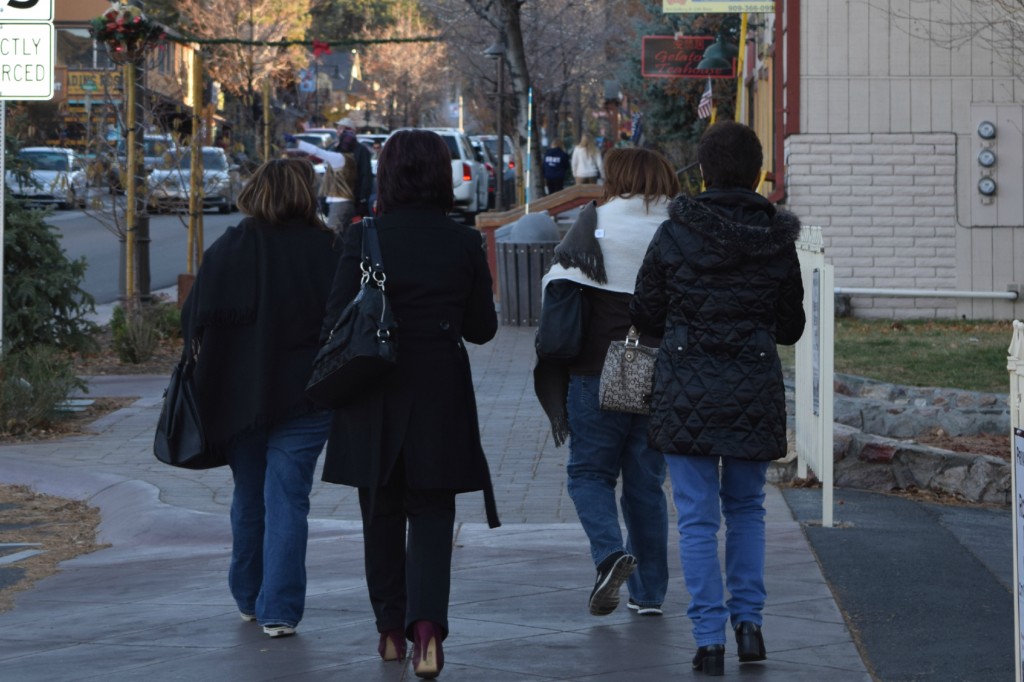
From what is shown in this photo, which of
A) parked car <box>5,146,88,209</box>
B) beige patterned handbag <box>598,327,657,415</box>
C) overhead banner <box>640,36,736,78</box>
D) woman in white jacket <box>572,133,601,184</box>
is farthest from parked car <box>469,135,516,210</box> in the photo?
beige patterned handbag <box>598,327,657,415</box>

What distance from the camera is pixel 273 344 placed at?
18.0ft

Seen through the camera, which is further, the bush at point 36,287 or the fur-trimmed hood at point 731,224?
the bush at point 36,287

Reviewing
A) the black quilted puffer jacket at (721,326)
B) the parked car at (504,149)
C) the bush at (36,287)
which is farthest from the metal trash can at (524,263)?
the parked car at (504,149)

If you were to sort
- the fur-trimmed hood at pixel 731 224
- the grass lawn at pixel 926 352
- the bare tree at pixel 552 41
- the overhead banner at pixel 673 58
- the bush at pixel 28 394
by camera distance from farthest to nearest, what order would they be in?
the bare tree at pixel 552 41
the overhead banner at pixel 673 58
the grass lawn at pixel 926 352
the bush at pixel 28 394
the fur-trimmed hood at pixel 731 224

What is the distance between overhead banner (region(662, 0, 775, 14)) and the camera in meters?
16.3

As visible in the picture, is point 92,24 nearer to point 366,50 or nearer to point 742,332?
point 742,332

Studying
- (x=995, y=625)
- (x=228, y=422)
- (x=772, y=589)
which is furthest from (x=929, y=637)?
(x=228, y=422)

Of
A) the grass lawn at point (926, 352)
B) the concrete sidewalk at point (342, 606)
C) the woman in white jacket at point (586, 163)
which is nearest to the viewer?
the concrete sidewalk at point (342, 606)

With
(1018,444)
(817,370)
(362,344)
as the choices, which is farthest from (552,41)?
(1018,444)

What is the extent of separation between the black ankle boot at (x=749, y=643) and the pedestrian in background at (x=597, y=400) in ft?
1.90

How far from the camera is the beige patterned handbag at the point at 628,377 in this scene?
17.3 ft

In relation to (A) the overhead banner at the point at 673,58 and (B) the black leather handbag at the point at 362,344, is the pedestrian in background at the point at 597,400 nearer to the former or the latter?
(B) the black leather handbag at the point at 362,344

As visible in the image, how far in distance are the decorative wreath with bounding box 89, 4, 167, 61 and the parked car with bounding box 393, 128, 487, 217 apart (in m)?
16.6

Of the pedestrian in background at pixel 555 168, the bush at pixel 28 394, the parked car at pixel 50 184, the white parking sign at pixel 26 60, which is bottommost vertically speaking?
the bush at pixel 28 394
